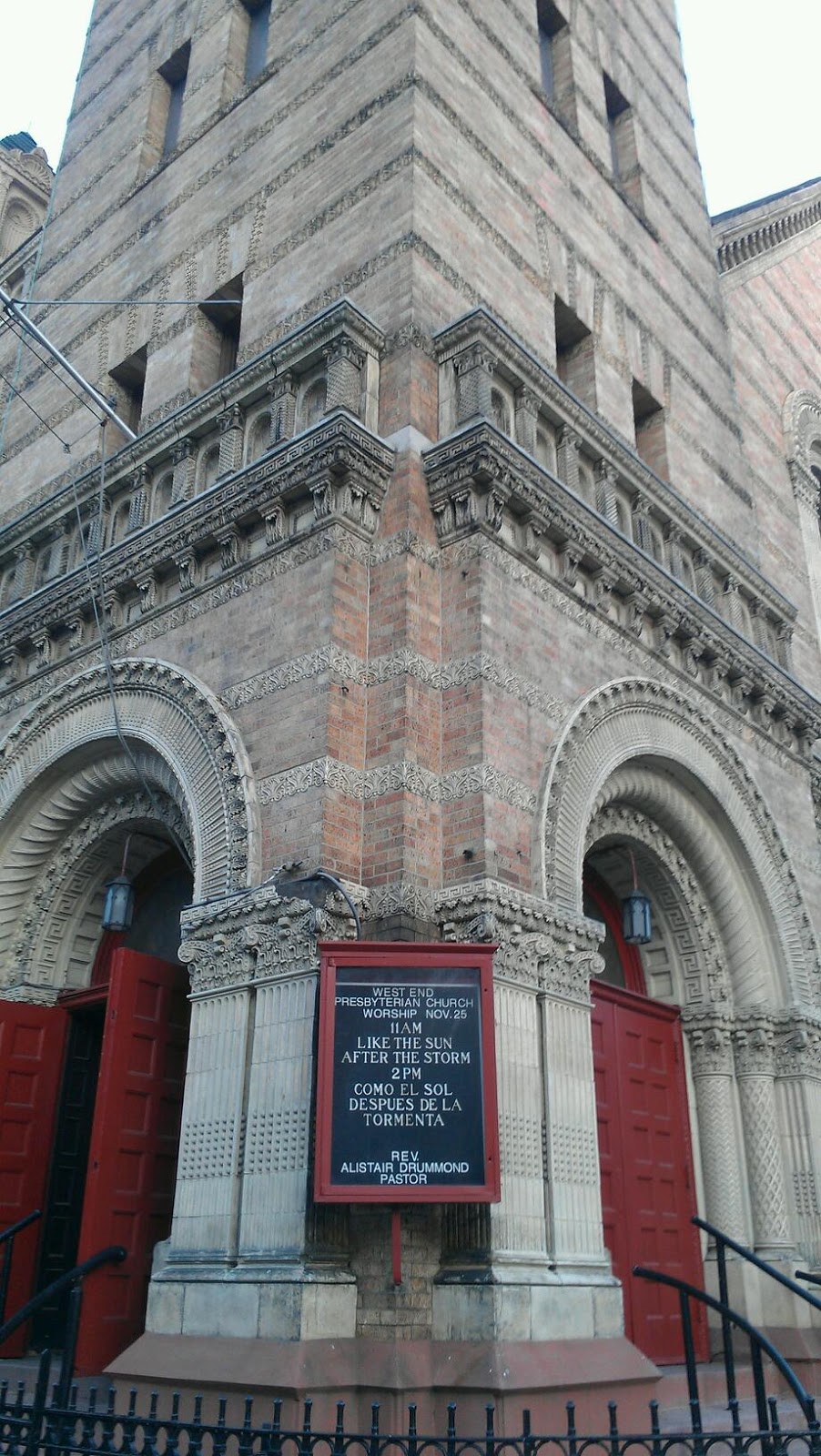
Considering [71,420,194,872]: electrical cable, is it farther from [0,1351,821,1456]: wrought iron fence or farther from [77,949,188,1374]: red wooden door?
[0,1351,821,1456]: wrought iron fence

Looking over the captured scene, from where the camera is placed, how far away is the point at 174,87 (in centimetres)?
1528

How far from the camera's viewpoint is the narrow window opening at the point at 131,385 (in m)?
12.9

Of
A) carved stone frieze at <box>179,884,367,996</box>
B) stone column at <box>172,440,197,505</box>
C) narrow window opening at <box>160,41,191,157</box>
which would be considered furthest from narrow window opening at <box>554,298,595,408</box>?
carved stone frieze at <box>179,884,367,996</box>

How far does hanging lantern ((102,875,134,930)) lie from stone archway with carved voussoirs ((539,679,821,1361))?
12.3 feet

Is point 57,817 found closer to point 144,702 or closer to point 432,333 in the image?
point 144,702

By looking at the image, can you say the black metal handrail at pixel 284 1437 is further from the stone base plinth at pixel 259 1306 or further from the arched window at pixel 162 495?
the arched window at pixel 162 495

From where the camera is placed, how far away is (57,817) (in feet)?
36.2

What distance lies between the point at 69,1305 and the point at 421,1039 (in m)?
2.50

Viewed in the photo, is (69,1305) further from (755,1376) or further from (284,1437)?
(755,1376)

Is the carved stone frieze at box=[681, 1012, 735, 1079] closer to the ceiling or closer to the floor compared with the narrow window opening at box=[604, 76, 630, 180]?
closer to the floor

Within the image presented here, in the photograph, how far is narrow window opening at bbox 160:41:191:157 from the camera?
14805 mm

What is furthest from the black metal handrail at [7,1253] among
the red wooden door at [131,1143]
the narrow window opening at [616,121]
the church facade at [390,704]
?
the narrow window opening at [616,121]

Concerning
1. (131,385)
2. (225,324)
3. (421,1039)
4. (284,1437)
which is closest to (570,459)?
(225,324)

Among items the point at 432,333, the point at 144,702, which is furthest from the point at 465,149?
the point at 144,702
